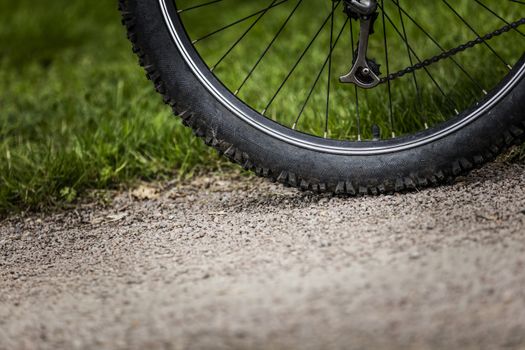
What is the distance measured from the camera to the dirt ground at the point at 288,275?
165 cm

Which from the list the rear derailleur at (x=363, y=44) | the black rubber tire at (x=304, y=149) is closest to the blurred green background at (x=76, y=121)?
the black rubber tire at (x=304, y=149)

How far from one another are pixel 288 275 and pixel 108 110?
6.78 feet

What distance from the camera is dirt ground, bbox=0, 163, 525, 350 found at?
5.43 feet

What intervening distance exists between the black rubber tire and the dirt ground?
7cm

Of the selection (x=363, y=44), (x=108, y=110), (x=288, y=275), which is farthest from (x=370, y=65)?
(x=108, y=110)

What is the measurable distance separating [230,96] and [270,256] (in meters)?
0.65

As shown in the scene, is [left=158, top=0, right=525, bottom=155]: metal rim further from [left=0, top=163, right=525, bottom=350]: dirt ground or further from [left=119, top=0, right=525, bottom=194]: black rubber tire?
[left=0, top=163, right=525, bottom=350]: dirt ground

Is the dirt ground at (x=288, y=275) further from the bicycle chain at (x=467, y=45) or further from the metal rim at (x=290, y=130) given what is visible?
the bicycle chain at (x=467, y=45)

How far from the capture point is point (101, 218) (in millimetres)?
2783

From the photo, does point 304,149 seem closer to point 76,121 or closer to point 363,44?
point 363,44

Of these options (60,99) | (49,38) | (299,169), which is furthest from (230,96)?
(49,38)

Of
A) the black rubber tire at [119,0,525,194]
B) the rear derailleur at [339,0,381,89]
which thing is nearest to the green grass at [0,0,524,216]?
the black rubber tire at [119,0,525,194]

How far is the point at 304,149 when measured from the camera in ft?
8.04

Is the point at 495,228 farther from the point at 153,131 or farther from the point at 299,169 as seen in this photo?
the point at 153,131
